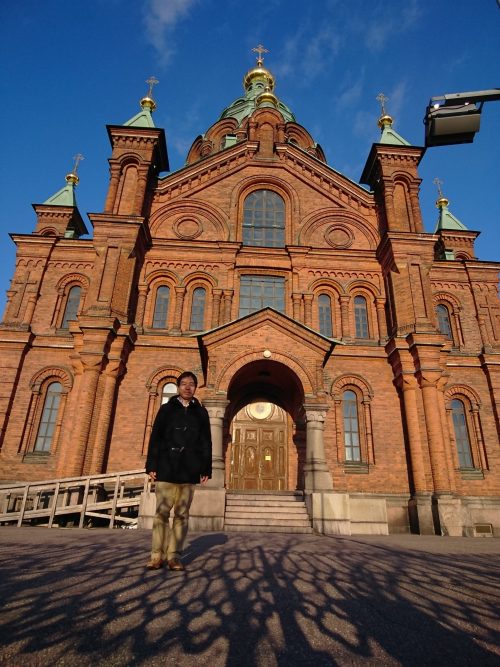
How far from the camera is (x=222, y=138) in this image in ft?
97.7

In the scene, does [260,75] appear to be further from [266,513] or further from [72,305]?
[266,513]

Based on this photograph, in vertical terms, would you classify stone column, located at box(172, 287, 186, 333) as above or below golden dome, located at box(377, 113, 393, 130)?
below

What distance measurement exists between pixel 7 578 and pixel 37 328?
44.8 ft

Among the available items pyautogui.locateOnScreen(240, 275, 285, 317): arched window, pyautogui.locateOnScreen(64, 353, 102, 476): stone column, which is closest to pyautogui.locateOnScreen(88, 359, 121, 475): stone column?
pyautogui.locateOnScreen(64, 353, 102, 476): stone column

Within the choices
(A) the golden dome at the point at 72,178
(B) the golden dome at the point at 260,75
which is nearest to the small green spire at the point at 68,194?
(A) the golden dome at the point at 72,178

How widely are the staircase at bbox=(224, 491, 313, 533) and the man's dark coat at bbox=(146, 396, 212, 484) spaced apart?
6.25 m

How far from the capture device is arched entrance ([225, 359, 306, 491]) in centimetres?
1455

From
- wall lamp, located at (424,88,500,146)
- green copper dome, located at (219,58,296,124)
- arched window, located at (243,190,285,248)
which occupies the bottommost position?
wall lamp, located at (424,88,500,146)

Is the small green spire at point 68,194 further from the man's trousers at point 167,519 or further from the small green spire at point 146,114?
the man's trousers at point 167,519

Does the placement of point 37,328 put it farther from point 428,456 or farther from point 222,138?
point 222,138

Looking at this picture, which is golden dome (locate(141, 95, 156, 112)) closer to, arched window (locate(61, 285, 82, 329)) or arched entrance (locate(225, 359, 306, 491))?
arched window (locate(61, 285, 82, 329))

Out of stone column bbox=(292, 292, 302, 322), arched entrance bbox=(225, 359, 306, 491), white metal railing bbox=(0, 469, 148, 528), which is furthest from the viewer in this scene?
stone column bbox=(292, 292, 302, 322)

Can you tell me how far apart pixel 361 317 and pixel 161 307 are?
324 inches

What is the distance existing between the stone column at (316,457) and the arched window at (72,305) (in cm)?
1006
